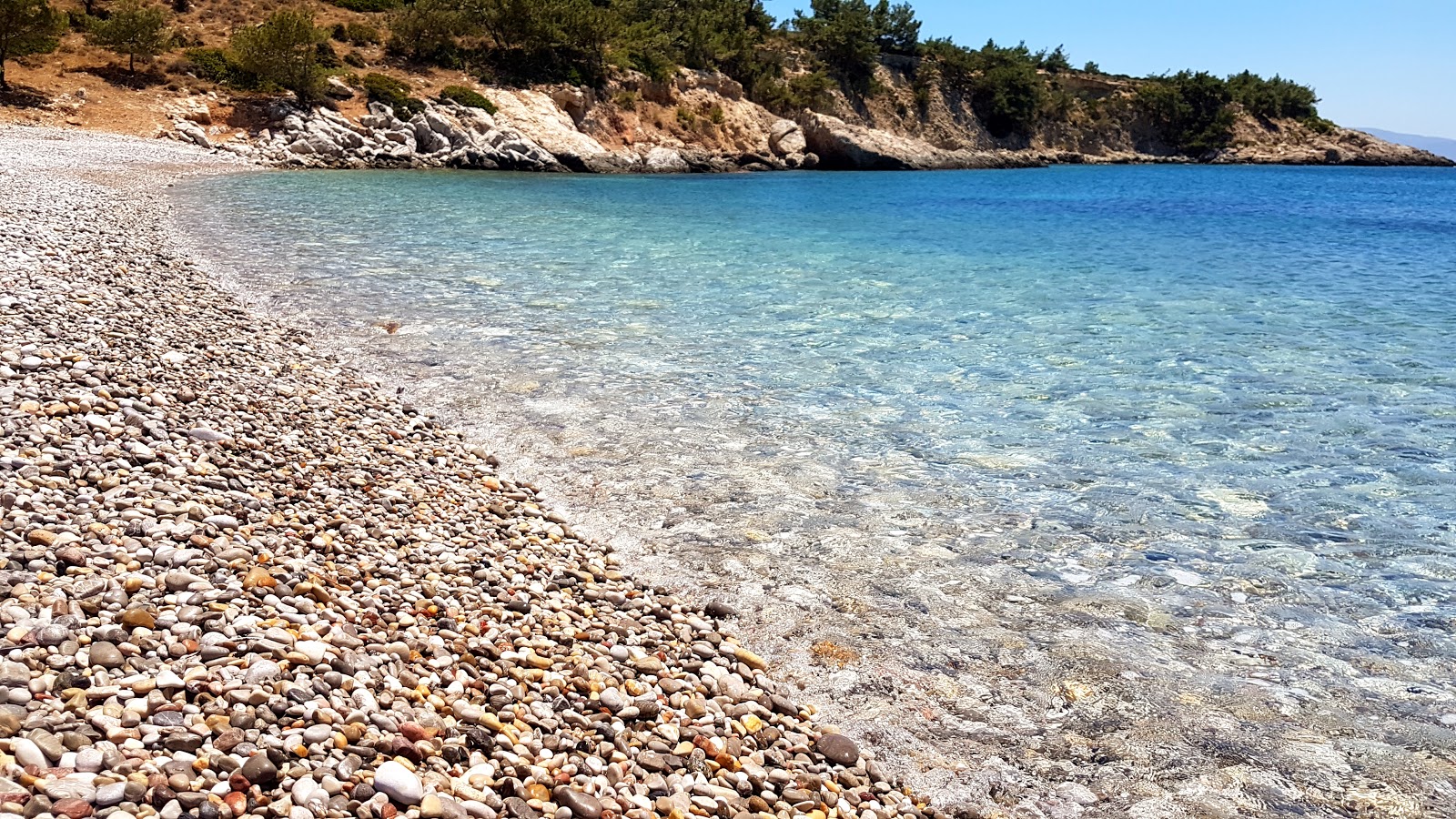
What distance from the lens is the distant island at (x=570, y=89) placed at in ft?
142

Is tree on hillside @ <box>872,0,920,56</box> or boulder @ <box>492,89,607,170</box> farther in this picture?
tree on hillside @ <box>872,0,920,56</box>

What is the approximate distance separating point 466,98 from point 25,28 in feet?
61.5

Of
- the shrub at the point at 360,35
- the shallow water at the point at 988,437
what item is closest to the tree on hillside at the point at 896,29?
the shrub at the point at 360,35

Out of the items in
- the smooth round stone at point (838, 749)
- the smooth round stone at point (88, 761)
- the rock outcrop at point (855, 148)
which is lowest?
the smooth round stone at point (838, 749)

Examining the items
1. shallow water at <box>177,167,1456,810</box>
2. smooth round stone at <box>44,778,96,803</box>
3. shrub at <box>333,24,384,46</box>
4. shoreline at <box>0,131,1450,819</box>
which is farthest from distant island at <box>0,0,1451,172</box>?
smooth round stone at <box>44,778,96,803</box>

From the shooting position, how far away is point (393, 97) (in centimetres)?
4850

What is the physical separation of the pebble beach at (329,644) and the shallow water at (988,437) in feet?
2.60

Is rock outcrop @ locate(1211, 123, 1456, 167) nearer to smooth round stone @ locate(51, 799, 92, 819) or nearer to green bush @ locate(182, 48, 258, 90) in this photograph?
green bush @ locate(182, 48, 258, 90)

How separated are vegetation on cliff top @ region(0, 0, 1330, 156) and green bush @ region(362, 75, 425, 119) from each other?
0.31 ft

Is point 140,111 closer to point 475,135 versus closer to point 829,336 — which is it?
point 475,135

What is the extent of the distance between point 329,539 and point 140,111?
44.6 meters

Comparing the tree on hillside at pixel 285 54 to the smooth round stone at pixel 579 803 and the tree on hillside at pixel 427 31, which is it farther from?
the smooth round stone at pixel 579 803

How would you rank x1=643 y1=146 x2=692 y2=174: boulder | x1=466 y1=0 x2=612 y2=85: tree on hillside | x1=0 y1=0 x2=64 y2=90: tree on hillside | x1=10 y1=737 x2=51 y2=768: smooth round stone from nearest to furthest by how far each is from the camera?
x1=10 y1=737 x2=51 y2=768: smooth round stone, x1=0 y1=0 x2=64 y2=90: tree on hillside, x1=643 y1=146 x2=692 y2=174: boulder, x1=466 y1=0 x2=612 y2=85: tree on hillside

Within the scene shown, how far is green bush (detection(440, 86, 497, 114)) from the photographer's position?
165ft
